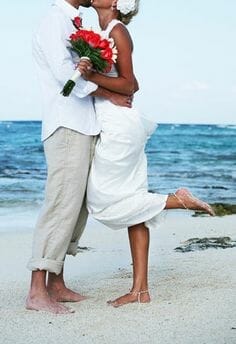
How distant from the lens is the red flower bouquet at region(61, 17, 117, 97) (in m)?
4.38

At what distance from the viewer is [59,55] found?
14.6 ft

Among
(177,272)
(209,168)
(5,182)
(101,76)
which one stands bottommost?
(209,168)

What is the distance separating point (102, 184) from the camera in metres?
4.60

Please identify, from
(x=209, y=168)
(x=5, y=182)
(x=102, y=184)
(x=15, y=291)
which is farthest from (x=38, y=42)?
(x=209, y=168)

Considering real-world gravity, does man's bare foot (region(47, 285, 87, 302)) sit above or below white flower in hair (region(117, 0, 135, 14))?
below

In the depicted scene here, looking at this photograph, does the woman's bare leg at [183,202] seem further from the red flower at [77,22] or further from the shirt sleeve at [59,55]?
the red flower at [77,22]

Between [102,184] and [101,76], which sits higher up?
[101,76]

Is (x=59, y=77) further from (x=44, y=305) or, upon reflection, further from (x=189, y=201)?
(x=44, y=305)

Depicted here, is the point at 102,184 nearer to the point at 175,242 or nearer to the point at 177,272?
the point at 177,272

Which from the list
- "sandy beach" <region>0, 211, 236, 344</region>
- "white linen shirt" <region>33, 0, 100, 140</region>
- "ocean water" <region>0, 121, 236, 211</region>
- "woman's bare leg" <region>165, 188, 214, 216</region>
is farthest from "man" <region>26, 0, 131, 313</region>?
"ocean water" <region>0, 121, 236, 211</region>

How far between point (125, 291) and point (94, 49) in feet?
5.10

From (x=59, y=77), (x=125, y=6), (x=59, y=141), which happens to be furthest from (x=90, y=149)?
(x=125, y=6)

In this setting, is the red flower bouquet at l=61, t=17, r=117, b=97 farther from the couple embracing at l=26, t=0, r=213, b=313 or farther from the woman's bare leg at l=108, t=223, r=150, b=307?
the woman's bare leg at l=108, t=223, r=150, b=307

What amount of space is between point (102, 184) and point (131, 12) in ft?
3.21
